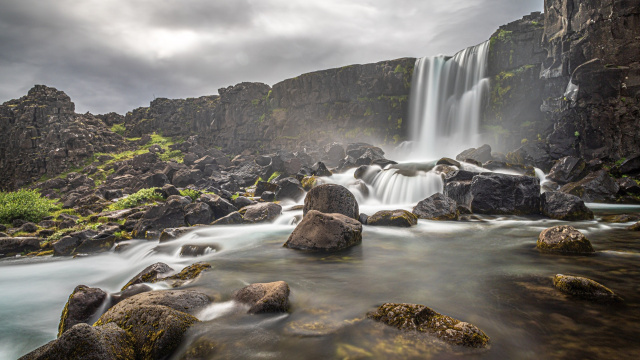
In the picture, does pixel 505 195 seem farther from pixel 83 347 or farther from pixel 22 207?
pixel 22 207

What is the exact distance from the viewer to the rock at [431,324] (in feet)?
10.9

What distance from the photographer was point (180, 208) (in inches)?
551

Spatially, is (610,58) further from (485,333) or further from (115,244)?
(115,244)

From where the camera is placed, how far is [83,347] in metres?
2.80

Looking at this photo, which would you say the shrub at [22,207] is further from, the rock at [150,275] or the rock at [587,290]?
the rock at [587,290]

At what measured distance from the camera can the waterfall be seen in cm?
3553

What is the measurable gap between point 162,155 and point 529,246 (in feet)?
169

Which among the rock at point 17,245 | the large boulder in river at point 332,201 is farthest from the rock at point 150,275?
the rock at point 17,245

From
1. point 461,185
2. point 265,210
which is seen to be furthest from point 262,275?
point 461,185

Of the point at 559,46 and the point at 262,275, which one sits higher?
Answer: the point at 559,46

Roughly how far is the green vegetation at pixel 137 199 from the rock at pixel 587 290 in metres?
19.3

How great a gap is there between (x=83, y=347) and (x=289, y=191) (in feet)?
56.7

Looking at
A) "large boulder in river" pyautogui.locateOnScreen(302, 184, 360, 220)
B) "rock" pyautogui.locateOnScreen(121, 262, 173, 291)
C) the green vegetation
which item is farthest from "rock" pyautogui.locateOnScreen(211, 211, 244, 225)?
"rock" pyautogui.locateOnScreen(121, 262, 173, 291)

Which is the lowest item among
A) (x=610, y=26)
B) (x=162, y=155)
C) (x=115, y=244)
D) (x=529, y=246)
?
(x=115, y=244)
